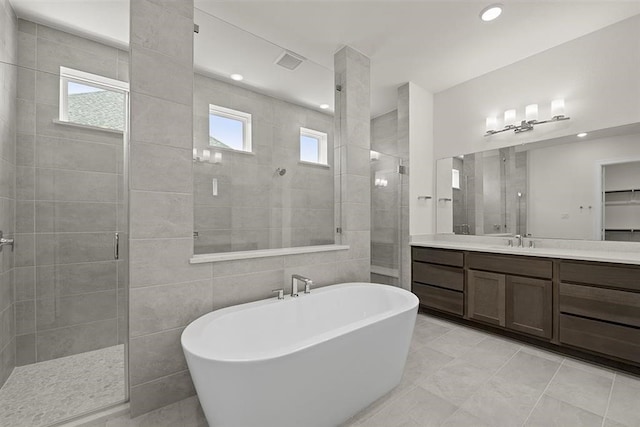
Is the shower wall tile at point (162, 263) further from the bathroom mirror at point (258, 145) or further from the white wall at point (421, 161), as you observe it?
the white wall at point (421, 161)

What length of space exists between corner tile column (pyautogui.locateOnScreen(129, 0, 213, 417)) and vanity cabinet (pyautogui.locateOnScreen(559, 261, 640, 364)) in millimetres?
2666

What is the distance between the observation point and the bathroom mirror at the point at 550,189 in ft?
7.48

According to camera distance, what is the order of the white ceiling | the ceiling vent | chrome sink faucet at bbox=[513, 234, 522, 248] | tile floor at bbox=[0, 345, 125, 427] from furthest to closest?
chrome sink faucet at bbox=[513, 234, 522, 248], the ceiling vent, the white ceiling, tile floor at bbox=[0, 345, 125, 427]

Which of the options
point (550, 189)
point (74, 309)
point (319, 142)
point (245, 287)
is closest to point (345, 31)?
point (319, 142)

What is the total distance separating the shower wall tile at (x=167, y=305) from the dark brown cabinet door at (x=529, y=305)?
2.51m

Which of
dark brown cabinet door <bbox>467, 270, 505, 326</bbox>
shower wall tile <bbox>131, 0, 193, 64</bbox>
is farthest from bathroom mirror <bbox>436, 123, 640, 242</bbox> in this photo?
shower wall tile <bbox>131, 0, 193, 64</bbox>

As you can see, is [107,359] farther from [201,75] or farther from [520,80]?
[520,80]

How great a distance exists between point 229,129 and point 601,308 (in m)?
3.25

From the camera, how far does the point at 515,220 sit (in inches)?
111

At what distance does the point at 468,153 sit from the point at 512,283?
5.10 feet

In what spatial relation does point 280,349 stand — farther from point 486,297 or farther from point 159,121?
point 486,297

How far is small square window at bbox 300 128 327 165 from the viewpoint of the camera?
2818 millimetres

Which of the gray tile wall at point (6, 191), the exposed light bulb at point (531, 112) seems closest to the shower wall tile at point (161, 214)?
the gray tile wall at point (6, 191)

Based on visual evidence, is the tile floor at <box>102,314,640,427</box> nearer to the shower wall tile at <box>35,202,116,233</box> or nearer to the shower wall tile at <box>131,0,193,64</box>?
the shower wall tile at <box>35,202,116,233</box>
